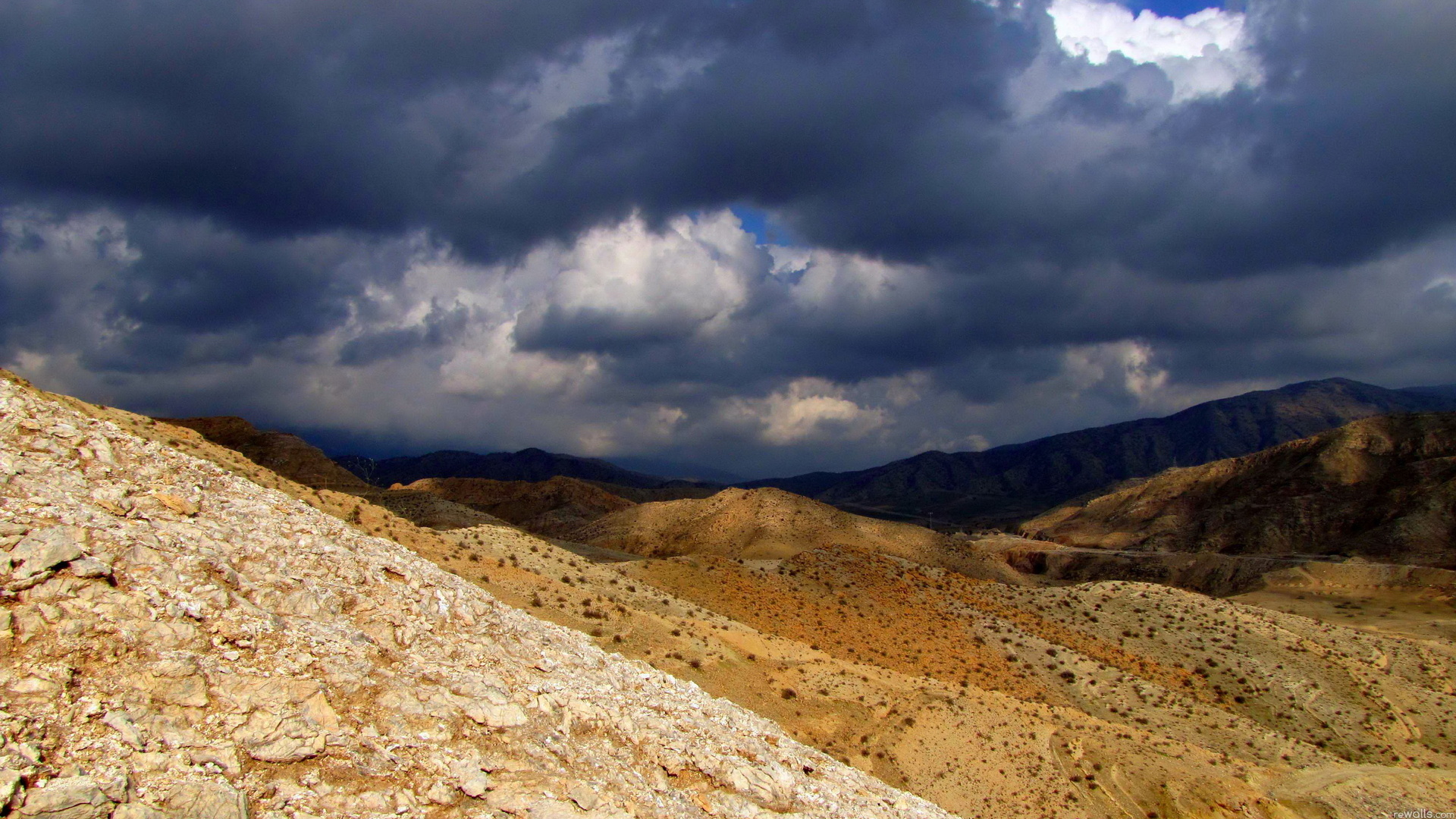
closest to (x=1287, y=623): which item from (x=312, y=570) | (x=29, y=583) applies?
(x=312, y=570)

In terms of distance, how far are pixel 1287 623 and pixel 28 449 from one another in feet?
196

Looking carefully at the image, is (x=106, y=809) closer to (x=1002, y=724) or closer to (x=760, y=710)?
(x=760, y=710)

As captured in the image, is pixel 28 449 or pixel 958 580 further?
pixel 958 580

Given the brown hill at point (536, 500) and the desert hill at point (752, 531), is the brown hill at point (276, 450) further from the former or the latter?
the desert hill at point (752, 531)

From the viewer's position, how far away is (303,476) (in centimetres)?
→ 7256

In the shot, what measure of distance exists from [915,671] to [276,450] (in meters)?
73.2

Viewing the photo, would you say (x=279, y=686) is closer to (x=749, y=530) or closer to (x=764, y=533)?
(x=764, y=533)

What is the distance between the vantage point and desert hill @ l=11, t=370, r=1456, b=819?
36.0 ft

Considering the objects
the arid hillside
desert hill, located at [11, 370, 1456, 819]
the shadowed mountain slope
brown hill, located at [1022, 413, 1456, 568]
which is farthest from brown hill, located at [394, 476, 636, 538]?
brown hill, located at [1022, 413, 1456, 568]

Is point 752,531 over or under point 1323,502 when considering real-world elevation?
under

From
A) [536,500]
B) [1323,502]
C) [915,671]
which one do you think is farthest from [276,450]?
[1323,502]

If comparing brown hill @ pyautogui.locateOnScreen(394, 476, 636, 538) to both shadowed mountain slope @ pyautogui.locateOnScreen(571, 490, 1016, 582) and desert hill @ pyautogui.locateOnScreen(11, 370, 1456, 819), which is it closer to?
shadowed mountain slope @ pyautogui.locateOnScreen(571, 490, 1016, 582)

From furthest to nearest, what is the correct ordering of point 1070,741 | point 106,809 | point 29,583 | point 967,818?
point 1070,741 < point 967,818 < point 29,583 < point 106,809

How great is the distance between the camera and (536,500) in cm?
10544
